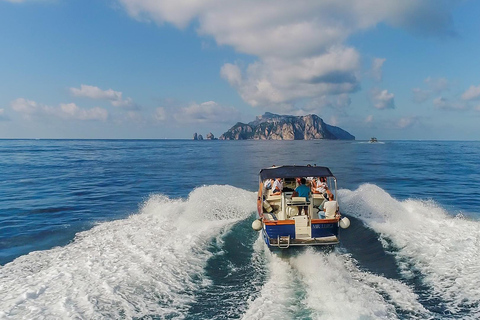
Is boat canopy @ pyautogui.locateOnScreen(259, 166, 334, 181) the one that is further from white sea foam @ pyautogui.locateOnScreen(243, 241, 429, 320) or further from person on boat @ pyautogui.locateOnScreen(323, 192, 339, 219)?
white sea foam @ pyautogui.locateOnScreen(243, 241, 429, 320)

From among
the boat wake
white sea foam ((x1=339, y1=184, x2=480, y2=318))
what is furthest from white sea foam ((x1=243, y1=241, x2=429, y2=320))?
white sea foam ((x1=339, y1=184, x2=480, y2=318))

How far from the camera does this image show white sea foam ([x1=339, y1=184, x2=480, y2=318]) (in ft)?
27.2

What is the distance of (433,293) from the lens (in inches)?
323

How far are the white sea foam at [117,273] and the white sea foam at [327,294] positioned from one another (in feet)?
6.90

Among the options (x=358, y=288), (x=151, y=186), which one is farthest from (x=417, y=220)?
(x=151, y=186)

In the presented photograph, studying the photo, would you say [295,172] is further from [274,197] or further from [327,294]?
[327,294]

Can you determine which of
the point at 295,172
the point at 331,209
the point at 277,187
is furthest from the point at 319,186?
the point at 331,209

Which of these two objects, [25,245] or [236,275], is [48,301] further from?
[25,245]

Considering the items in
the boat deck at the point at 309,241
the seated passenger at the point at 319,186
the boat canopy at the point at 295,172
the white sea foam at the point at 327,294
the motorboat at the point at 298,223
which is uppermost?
the boat canopy at the point at 295,172

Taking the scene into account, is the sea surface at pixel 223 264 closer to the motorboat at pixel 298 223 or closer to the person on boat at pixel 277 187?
the motorboat at pixel 298 223

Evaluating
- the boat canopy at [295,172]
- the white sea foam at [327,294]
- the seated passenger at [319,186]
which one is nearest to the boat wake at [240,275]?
the white sea foam at [327,294]

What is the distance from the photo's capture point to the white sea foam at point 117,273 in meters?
7.39

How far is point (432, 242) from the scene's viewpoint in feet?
37.5

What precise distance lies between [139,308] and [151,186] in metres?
19.5
